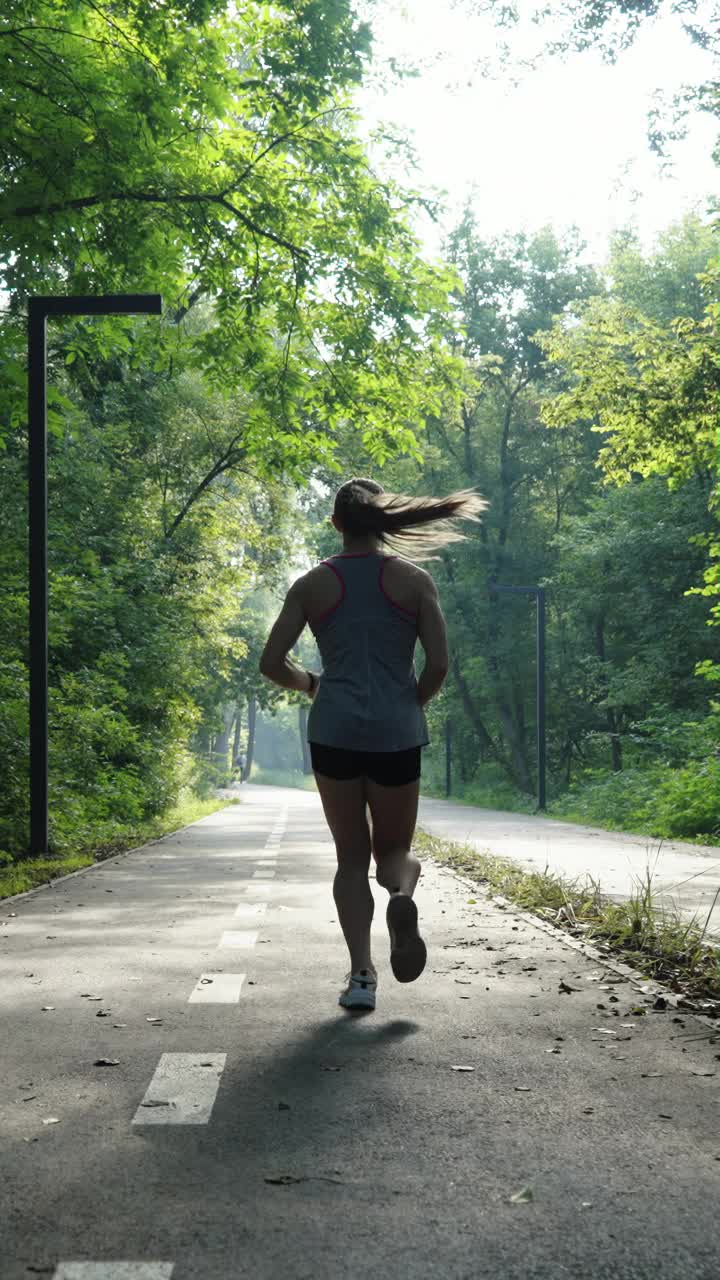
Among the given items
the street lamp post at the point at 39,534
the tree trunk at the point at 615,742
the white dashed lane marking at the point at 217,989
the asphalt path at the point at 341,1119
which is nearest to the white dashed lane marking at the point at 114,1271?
the asphalt path at the point at 341,1119

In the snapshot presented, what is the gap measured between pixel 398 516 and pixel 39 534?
782 centimetres

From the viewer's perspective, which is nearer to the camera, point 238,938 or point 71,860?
Answer: point 238,938

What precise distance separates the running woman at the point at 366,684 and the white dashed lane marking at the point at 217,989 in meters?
0.53

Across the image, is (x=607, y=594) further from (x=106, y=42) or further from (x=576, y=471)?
(x=106, y=42)

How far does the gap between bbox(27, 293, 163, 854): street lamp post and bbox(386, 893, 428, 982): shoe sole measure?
7946 mm

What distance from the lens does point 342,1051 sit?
459cm

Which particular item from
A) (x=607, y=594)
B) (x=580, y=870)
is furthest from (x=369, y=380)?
(x=607, y=594)

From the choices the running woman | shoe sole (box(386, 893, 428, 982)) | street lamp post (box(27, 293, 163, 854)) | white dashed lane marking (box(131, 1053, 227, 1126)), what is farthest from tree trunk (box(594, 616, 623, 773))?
white dashed lane marking (box(131, 1053, 227, 1126))

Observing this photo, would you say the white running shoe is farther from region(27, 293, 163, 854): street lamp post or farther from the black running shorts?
region(27, 293, 163, 854): street lamp post

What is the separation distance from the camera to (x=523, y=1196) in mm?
3135

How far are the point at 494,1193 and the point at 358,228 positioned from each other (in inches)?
502

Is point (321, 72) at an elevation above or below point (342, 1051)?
above

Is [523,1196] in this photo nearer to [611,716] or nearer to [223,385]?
[223,385]

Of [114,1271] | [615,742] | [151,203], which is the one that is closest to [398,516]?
[114,1271]
